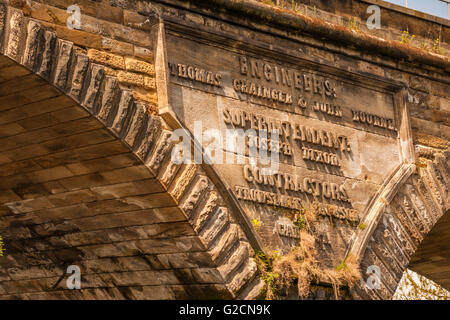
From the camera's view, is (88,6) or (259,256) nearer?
(88,6)

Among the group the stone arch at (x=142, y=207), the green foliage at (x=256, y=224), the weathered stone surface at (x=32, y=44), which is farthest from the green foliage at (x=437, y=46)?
the weathered stone surface at (x=32, y=44)

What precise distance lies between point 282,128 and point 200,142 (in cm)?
114

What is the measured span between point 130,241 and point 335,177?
2.19m

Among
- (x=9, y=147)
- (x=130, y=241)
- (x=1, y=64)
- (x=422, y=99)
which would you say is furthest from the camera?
(x=422, y=99)

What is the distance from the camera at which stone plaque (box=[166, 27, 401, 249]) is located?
8547 millimetres

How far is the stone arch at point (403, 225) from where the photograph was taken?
9.45 meters

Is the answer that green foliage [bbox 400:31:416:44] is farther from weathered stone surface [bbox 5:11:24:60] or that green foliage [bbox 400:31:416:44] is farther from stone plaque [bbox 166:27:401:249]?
weathered stone surface [bbox 5:11:24:60]

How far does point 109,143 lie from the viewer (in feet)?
25.8

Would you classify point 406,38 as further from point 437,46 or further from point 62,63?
point 62,63

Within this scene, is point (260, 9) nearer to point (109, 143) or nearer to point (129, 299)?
point (109, 143)

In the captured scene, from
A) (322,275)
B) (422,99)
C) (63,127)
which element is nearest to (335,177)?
(322,275)

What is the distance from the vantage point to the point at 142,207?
841cm

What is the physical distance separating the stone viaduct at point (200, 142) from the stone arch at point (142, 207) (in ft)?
0.04

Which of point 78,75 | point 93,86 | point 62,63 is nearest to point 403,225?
point 93,86
